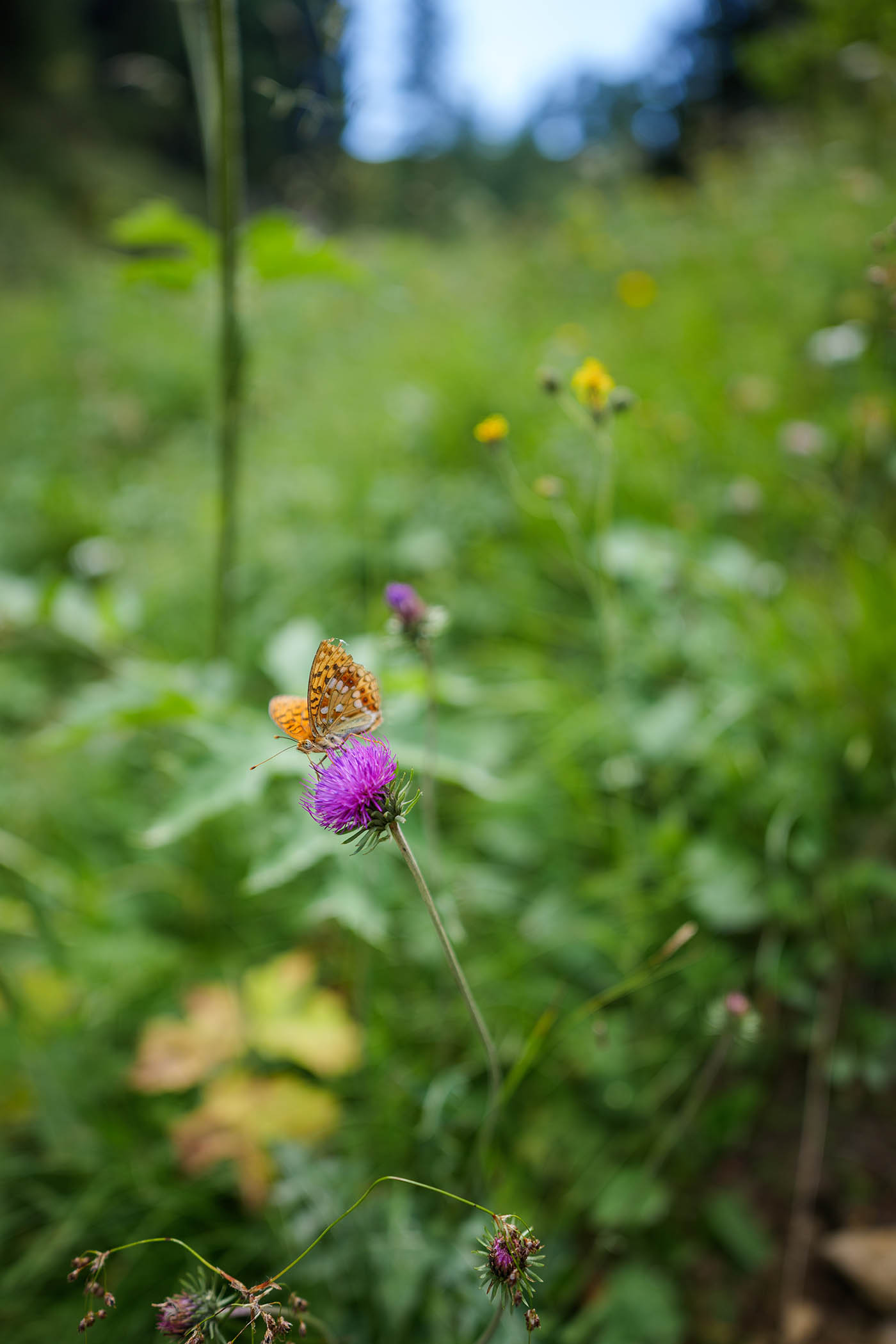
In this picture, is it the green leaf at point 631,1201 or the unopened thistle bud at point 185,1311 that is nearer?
the unopened thistle bud at point 185,1311

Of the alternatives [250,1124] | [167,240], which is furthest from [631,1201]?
[167,240]

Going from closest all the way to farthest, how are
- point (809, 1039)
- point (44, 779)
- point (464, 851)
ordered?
point (809, 1039) → point (464, 851) → point (44, 779)

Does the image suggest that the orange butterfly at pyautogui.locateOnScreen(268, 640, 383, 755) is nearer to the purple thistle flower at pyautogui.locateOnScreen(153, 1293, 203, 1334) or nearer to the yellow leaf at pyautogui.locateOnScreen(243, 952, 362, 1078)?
the purple thistle flower at pyautogui.locateOnScreen(153, 1293, 203, 1334)

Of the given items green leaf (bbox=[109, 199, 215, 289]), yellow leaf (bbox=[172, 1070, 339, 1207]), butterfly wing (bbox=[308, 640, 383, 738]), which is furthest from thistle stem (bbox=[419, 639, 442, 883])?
green leaf (bbox=[109, 199, 215, 289])

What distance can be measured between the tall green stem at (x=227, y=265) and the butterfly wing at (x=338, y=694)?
2.96ft

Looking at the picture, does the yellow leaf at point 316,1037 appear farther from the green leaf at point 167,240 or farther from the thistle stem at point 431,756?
the green leaf at point 167,240

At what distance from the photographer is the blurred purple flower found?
1.73ft

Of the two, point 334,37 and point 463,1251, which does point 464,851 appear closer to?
point 463,1251

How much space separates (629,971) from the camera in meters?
1.21

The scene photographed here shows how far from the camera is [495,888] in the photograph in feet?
4.75

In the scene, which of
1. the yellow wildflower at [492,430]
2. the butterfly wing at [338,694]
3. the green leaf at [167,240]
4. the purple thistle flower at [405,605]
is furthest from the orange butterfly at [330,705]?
the green leaf at [167,240]

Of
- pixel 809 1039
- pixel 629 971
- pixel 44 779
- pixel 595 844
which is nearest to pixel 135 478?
pixel 44 779

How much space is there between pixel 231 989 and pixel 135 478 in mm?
3012

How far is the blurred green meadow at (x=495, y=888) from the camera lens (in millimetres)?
1028
